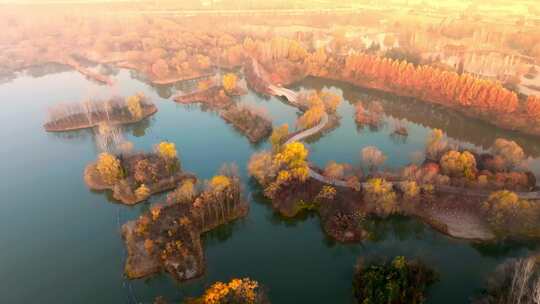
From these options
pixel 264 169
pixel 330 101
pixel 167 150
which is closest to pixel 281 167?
pixel 264 169

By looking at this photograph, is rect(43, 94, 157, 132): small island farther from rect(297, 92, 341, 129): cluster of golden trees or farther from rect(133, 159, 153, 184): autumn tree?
rect(297, 92, 341, 129): cluster of golden trees

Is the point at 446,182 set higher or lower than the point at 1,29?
lower

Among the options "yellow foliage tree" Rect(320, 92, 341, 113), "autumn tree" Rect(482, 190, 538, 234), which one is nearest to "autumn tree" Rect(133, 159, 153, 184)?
"yellow foliage tree" Rect(320, 92, 341, 113)

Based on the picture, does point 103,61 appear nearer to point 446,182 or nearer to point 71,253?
point 71,253

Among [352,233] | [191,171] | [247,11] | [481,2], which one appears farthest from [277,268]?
[481,2]

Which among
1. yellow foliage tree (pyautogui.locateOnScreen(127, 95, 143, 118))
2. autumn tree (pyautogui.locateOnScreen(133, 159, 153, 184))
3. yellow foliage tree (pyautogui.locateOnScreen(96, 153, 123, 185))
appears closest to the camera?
yellow foliage tree (pyautogui.locateOnScreen(96, 153, 123, 185))

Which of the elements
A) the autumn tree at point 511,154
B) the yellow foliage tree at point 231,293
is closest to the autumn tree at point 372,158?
the autumn tree at point 511,154

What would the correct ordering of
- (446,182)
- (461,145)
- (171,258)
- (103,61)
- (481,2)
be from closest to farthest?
(171,258) < (446,182) < (461,145) < (103,61) < (481,2)

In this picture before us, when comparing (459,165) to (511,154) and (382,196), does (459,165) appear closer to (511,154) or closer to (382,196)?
(511,154)
